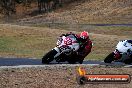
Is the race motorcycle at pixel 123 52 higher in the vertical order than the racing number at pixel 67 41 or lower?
lower

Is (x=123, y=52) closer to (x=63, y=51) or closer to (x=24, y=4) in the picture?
(x=63, y=51)

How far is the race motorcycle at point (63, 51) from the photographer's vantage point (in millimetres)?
18891

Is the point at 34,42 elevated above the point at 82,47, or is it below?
below

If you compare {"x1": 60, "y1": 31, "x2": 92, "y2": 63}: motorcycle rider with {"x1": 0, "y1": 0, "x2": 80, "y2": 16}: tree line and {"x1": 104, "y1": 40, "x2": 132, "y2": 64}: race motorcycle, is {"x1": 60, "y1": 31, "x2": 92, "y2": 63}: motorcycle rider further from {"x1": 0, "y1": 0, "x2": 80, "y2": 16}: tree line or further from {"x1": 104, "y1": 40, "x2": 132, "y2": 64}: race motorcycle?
{"x1": 0, "y1": 0, "x2": 80, "y2": 16}: tree line

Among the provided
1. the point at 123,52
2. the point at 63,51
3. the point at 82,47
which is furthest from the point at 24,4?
the point at 123,52

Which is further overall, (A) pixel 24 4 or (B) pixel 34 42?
(A) pixel 24 4

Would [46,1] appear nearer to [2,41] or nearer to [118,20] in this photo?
[118,20]

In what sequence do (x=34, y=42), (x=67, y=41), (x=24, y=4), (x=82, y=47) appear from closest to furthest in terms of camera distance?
1. (x=67, y=41)
2. (x=82, y=47)
3. (x=34, y=42)
4. (x=24, y=4)

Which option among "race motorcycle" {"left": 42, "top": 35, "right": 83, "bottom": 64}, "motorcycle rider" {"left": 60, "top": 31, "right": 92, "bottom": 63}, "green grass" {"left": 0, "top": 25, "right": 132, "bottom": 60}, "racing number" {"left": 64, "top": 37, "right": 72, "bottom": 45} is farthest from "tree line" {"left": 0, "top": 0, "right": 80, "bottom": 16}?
"racing number" {"left": 64, "top": 37, "right": 72, "bottom": 45}

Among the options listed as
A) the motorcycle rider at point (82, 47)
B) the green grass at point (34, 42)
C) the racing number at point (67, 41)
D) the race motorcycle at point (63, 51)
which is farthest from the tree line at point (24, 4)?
the racing number at point (67, 41)

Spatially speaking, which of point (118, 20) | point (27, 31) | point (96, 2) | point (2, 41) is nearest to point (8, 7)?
point (96, 2)

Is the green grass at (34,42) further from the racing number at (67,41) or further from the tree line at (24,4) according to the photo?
the tree line at (24,4)

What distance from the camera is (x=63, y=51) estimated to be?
19.0 metres

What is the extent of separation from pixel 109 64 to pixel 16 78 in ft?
19.8
